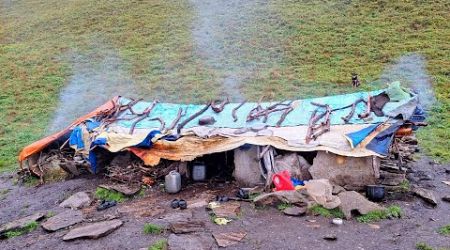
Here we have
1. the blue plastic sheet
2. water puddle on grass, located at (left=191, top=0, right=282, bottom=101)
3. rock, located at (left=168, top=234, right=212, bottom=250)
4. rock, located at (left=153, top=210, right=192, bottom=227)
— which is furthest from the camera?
water puddle on grass, located at (left=191, top=0, right=282, bottom=101)

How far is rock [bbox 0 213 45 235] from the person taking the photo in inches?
288

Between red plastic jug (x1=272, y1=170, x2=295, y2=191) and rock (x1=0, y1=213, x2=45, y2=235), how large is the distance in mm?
3904

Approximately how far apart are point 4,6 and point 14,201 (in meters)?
26.6

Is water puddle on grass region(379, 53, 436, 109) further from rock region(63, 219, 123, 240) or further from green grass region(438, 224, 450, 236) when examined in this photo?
rock region(63, 219, 123, 240)

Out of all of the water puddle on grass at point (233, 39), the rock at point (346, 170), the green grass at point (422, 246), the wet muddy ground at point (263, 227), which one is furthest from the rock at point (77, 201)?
the water puddle on grass at point (233, 39)

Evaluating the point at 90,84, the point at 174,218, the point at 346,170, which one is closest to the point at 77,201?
the point at 174,218

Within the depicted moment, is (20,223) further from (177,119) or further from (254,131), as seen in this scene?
(254,131)

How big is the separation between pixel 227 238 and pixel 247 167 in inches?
82.5

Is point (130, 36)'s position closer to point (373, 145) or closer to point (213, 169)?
point (213, 169)

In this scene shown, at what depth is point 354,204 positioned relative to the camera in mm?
7020

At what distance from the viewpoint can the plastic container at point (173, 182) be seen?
821 cm

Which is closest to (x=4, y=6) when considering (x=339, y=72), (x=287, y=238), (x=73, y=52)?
(x=73, y=52)

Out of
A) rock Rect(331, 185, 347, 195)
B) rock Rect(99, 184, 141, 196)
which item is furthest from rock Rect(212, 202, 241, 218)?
rock Rect(99, 184, 141, 196)

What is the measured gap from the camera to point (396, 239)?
6.18 m
